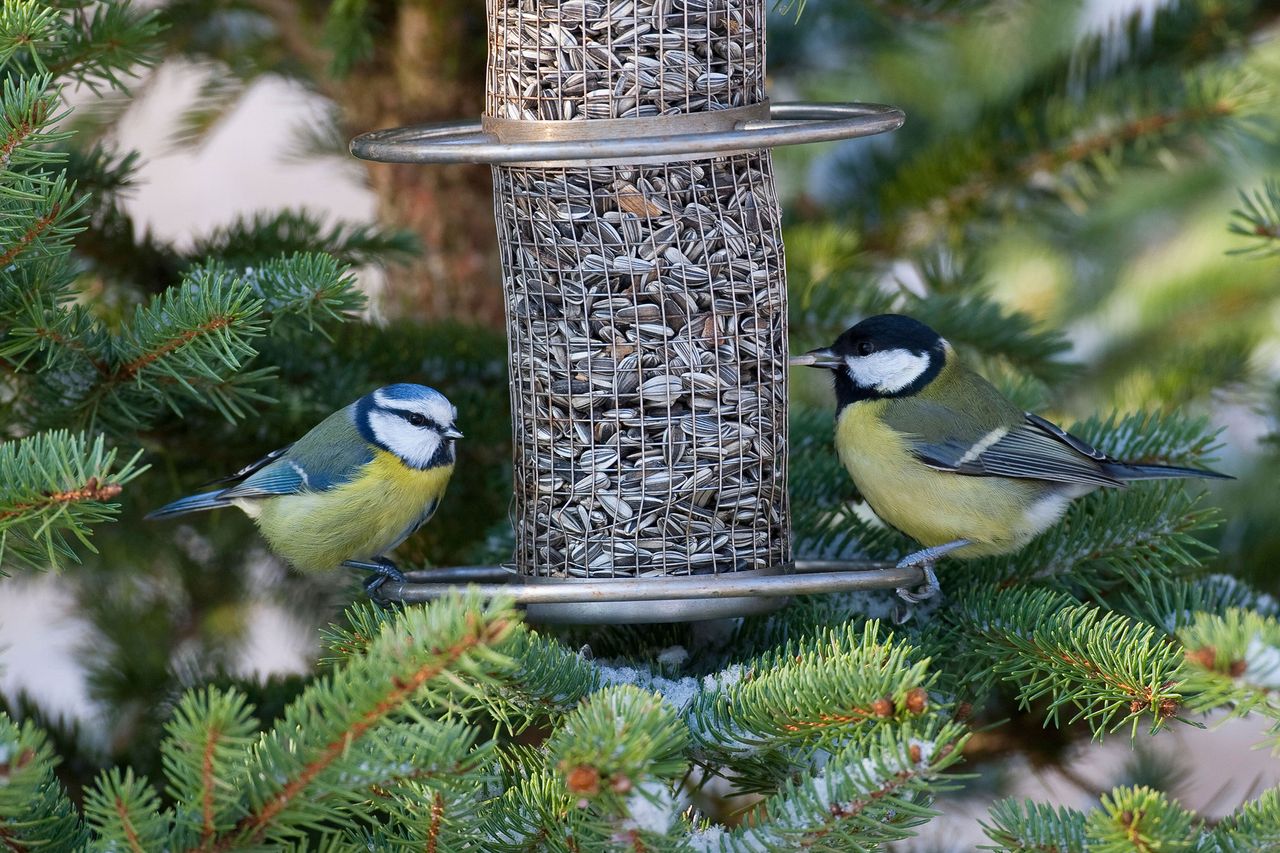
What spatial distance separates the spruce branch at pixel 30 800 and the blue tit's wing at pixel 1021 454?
1.72 meters

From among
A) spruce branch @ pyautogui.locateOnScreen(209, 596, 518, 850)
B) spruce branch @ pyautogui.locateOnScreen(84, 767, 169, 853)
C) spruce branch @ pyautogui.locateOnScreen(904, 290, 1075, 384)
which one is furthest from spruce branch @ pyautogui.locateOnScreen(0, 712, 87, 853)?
spruce branch @ pyautogui.locateOnScreen(904, 290, 1075, 384)

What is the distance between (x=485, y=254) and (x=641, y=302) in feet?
3.81

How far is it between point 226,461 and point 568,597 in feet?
3.71

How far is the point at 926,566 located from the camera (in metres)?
2.29

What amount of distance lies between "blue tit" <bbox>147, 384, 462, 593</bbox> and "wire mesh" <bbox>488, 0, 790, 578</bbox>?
35 centimetres

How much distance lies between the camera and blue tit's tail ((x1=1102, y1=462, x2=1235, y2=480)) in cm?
241

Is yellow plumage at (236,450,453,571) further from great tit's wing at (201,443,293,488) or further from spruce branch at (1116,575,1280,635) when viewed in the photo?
spruce branch at (1116,575,1280,635)

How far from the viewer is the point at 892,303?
9.57 ft

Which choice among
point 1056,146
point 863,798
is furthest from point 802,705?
point 1056,146

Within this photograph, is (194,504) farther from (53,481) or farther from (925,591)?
(925,591)

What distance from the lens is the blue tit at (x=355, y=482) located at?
262 centimetres

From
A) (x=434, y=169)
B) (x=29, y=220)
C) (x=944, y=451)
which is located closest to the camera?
(x=29, y=220)

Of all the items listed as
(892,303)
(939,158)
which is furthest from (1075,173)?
(892,303)

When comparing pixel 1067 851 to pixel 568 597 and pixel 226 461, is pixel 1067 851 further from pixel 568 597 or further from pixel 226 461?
pixel 226 461
